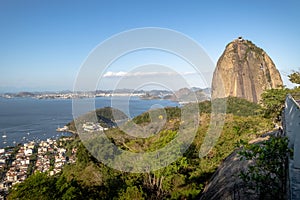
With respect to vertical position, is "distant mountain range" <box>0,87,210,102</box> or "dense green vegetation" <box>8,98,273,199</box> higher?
"distant mountain range" <box>0,87,210,102</box>

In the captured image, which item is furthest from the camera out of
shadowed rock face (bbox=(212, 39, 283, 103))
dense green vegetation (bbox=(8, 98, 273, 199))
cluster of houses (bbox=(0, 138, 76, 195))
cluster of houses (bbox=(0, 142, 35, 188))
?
shadowed rock face (bbox=(212, 39, 283, 103))

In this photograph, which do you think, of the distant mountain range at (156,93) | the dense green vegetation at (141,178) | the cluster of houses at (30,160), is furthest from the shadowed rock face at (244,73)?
the dense green vegetation at (141,178)

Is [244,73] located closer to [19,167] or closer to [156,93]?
[156,93]

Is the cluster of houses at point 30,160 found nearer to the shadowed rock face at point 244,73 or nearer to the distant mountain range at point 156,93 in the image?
the distant mountain range at point 156,93

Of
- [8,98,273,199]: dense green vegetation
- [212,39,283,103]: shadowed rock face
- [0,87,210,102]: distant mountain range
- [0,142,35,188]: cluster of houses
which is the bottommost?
[0,142,35,188]: cluster of houses

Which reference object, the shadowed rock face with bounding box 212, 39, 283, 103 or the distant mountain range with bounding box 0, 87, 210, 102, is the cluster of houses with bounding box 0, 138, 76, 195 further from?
the shadowed rock face with bounding box 212, 39, 283, 103

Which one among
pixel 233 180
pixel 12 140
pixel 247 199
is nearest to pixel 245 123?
pixel 233 180

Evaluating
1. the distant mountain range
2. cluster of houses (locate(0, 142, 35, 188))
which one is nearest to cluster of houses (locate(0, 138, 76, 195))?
cluster of houses (locate(0, 142, 35, 188))
